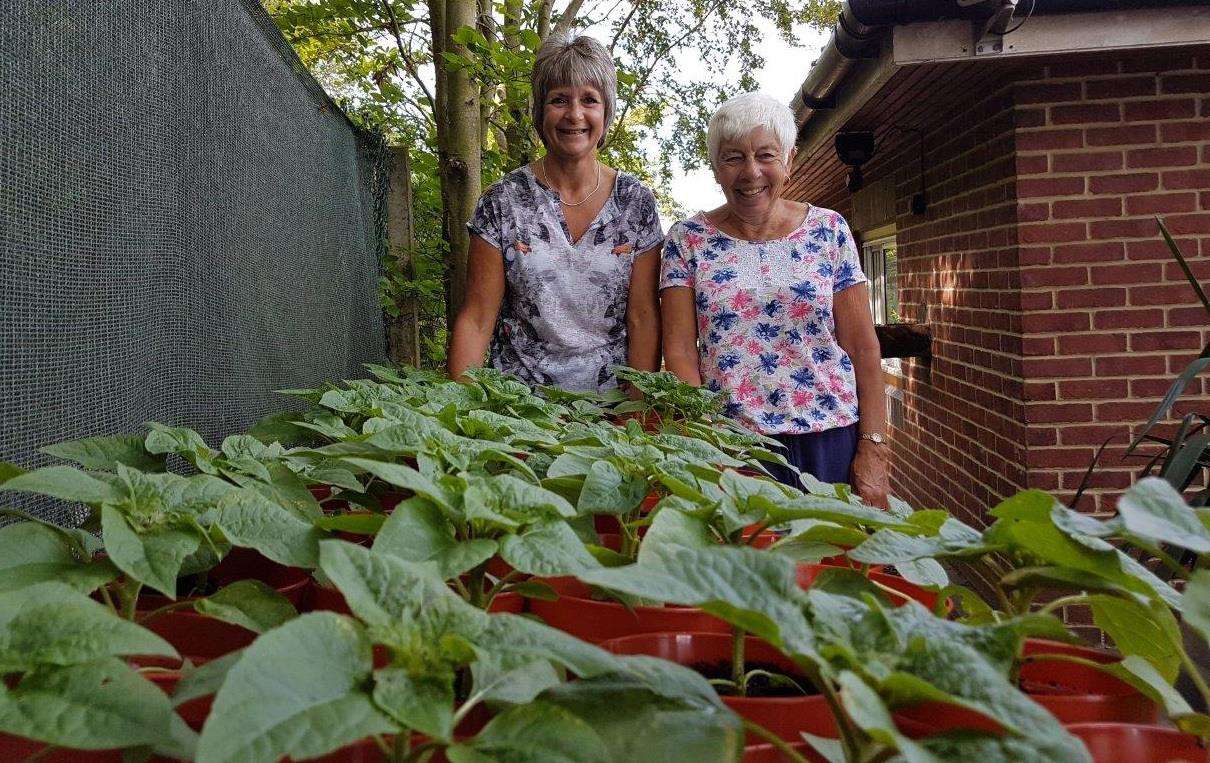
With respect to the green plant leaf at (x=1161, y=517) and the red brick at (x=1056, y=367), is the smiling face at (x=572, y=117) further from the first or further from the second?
the red brick at (x=1056, y=367)

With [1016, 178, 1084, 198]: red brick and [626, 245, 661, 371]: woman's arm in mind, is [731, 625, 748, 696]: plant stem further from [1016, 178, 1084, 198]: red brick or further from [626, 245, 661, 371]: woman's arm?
[1016, 178, 1084, 198]: red brick

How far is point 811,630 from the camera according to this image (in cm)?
59

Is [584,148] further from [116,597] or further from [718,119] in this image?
[116,597]

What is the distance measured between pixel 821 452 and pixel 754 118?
3.41 feet

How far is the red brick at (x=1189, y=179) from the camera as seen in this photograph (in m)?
4.33

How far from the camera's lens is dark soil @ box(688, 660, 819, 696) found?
820mm

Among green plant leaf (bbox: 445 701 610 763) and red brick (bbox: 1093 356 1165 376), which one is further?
red brick (bbox: 1093 356 1165 376)

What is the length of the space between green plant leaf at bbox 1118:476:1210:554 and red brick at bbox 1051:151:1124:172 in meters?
4.16

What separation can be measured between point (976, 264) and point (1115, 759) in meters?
4.83

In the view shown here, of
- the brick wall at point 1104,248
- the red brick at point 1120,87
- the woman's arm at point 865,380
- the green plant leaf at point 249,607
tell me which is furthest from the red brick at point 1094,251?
the green plant leaf at point 249,607

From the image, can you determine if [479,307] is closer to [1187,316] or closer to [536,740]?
[536,740]

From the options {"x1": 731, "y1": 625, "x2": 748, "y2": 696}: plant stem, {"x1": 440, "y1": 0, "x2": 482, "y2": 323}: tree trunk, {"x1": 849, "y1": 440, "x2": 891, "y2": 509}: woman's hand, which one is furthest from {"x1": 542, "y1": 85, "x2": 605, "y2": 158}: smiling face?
{"x1": 731, "y1": 625, "x2": 748, "y2": 696}: plant stem

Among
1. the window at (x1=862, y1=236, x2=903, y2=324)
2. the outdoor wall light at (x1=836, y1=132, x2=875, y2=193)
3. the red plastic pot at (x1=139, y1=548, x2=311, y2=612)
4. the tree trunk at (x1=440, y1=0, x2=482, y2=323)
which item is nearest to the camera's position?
the red plastic pot at (x1=139, y1=548, x2=311, y2=612)

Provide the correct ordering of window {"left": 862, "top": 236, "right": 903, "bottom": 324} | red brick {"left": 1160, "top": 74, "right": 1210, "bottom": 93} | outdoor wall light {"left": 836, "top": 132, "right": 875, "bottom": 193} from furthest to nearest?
1. window {"left": 862, "top": 236, "right": 903, "bottom": 324}
2. outdoor wall light {"left": 836, "top": 132, "right": 875, "bottom": 193}
3. red brick {"left": 1160, "top": 74, "right": 1210, "bottom": 93}
